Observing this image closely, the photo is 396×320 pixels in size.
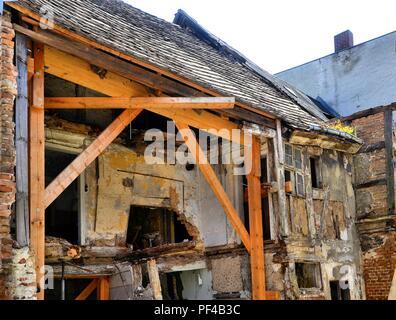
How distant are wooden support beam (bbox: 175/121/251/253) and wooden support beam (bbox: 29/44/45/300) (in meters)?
2.71

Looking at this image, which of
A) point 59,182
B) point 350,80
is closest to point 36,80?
point 59,182

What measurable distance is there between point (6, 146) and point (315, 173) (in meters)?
7.87

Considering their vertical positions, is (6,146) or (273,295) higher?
(6,146)

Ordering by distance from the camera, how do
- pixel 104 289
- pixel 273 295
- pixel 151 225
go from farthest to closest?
pixel 151 225 < pixel 104 289 < pixel 273 295

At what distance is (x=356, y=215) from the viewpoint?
43.0 feet

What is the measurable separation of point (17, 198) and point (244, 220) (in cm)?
644

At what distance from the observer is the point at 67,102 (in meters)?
7.46

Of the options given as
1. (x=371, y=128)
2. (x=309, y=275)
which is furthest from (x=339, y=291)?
(x=371, y=128)

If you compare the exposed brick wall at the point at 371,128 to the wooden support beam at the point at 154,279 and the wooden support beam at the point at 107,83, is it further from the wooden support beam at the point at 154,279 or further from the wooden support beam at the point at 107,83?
the wooden support beam at the point at 154,279

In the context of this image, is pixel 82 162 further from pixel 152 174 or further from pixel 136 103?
pixel 152 174

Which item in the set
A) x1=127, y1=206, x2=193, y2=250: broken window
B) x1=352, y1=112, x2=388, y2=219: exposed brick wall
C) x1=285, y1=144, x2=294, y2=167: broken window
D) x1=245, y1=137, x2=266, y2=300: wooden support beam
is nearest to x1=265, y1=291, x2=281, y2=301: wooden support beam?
x1=245, y1=137, x2=266, y2=300: wooden support beam

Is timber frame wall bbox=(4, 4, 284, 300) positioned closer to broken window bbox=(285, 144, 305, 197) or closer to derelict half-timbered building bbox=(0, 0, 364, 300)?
derelict half-timbered building bbox=(0, 0, 364, 300)

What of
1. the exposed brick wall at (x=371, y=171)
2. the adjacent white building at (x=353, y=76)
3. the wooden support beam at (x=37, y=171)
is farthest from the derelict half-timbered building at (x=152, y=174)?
the adjacent white building at (x=353, y=76)

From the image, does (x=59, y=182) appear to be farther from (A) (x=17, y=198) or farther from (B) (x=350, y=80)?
(B) (x=350, y=80)
